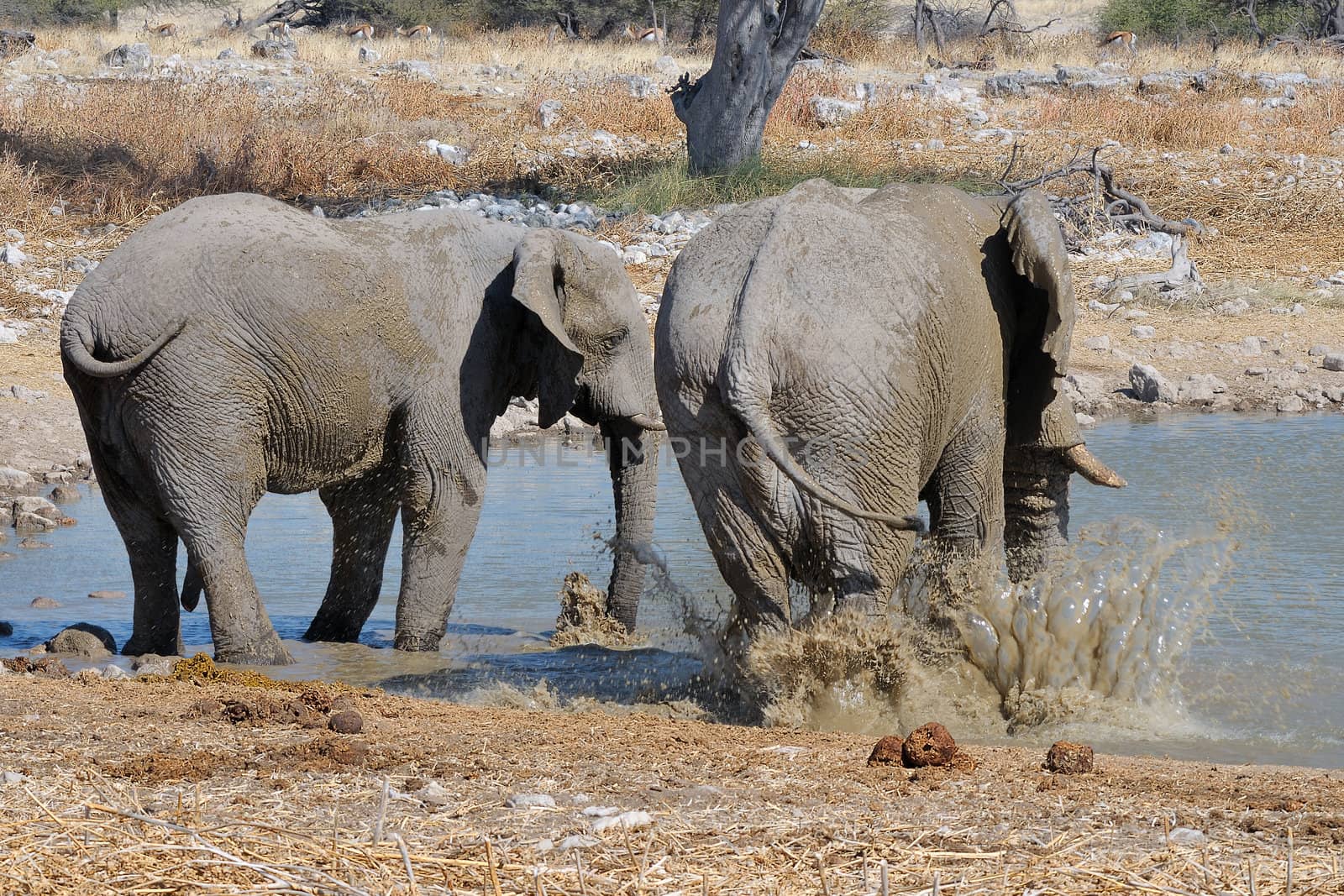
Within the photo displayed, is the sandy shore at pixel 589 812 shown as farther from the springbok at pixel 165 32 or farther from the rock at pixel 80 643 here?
the springbok at pixel 165 32

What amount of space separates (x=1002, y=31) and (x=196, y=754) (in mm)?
30543

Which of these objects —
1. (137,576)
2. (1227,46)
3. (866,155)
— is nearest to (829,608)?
(137,576)

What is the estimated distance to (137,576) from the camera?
259 inches

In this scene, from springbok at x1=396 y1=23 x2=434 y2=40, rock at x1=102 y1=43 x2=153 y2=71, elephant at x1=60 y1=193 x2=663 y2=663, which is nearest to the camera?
elephant at x1=60 y1=193 x2=663 y2=663

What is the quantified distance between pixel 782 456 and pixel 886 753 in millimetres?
904

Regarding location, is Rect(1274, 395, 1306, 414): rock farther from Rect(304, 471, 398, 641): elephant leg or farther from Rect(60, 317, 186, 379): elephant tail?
Rect(60, 317, 186, 379): elephant tail

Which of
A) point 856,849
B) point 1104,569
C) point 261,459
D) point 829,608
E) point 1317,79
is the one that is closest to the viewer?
point 856,849

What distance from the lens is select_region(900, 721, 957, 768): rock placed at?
4008 millimetres

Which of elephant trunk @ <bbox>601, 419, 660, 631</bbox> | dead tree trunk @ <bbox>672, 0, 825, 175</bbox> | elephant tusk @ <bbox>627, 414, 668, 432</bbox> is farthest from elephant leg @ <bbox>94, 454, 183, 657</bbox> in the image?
dead tree trunk @ <bbox>672, 0, 825, 175</bbox>

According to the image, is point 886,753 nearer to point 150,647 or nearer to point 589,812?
point 589,812

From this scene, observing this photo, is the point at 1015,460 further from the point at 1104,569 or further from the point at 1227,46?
the point at 1227,46

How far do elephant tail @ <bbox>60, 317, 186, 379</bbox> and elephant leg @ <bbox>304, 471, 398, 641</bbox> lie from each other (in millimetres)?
1400

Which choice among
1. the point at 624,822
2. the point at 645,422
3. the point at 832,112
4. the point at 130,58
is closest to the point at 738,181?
the point at 832,112

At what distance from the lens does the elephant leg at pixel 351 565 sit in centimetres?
722
